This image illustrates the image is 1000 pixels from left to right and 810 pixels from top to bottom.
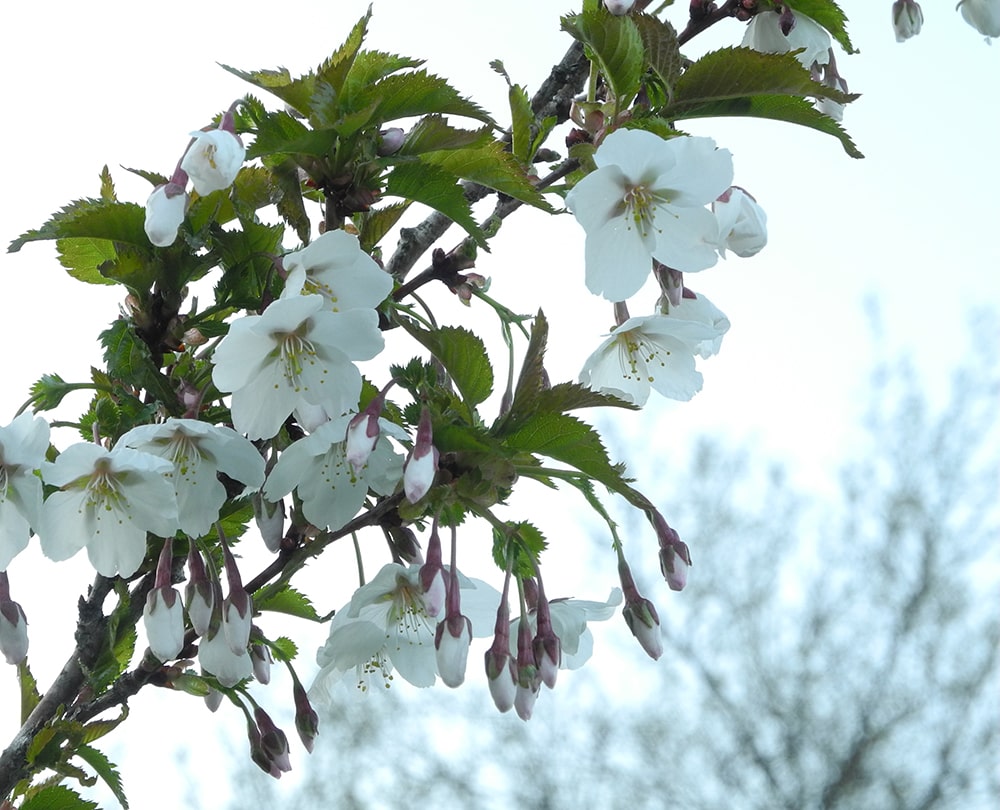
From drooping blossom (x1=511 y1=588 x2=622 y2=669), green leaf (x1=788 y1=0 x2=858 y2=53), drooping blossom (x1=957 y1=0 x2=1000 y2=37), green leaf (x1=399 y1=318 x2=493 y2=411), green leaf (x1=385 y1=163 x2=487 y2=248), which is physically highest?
drooping blossom (x1=957 y1=0 x2=1000 y2=37)

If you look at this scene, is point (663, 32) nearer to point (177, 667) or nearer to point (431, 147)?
point (431, 147)

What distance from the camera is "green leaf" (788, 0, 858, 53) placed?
2.85ft

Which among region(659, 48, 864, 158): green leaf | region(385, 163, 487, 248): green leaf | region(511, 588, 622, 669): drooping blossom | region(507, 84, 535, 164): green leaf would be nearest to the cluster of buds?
region(385, 163, 487, 248): green leaf

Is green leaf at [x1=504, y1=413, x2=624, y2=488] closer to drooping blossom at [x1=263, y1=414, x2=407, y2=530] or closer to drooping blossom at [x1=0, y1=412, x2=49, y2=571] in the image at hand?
drooping blossom at [x1=263, y1=414, x2=407, y2=530]

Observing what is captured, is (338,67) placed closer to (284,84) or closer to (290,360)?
(284,84)

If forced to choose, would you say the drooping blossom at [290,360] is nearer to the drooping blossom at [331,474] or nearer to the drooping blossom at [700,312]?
the drooping blossom at [331,474]

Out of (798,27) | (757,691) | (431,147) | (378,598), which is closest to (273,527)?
(378,598)

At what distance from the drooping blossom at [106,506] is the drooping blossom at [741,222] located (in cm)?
43

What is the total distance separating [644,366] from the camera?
87 cm

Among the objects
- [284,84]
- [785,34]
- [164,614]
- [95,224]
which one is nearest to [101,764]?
[164,614]

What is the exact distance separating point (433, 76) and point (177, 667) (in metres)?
0.51

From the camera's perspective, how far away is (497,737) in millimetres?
7992

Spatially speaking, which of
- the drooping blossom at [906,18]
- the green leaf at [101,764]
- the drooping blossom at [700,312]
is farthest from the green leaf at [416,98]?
the drooping blossom at [906,18]

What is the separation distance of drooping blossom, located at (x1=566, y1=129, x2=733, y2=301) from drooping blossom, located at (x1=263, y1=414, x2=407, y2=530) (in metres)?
0.18
